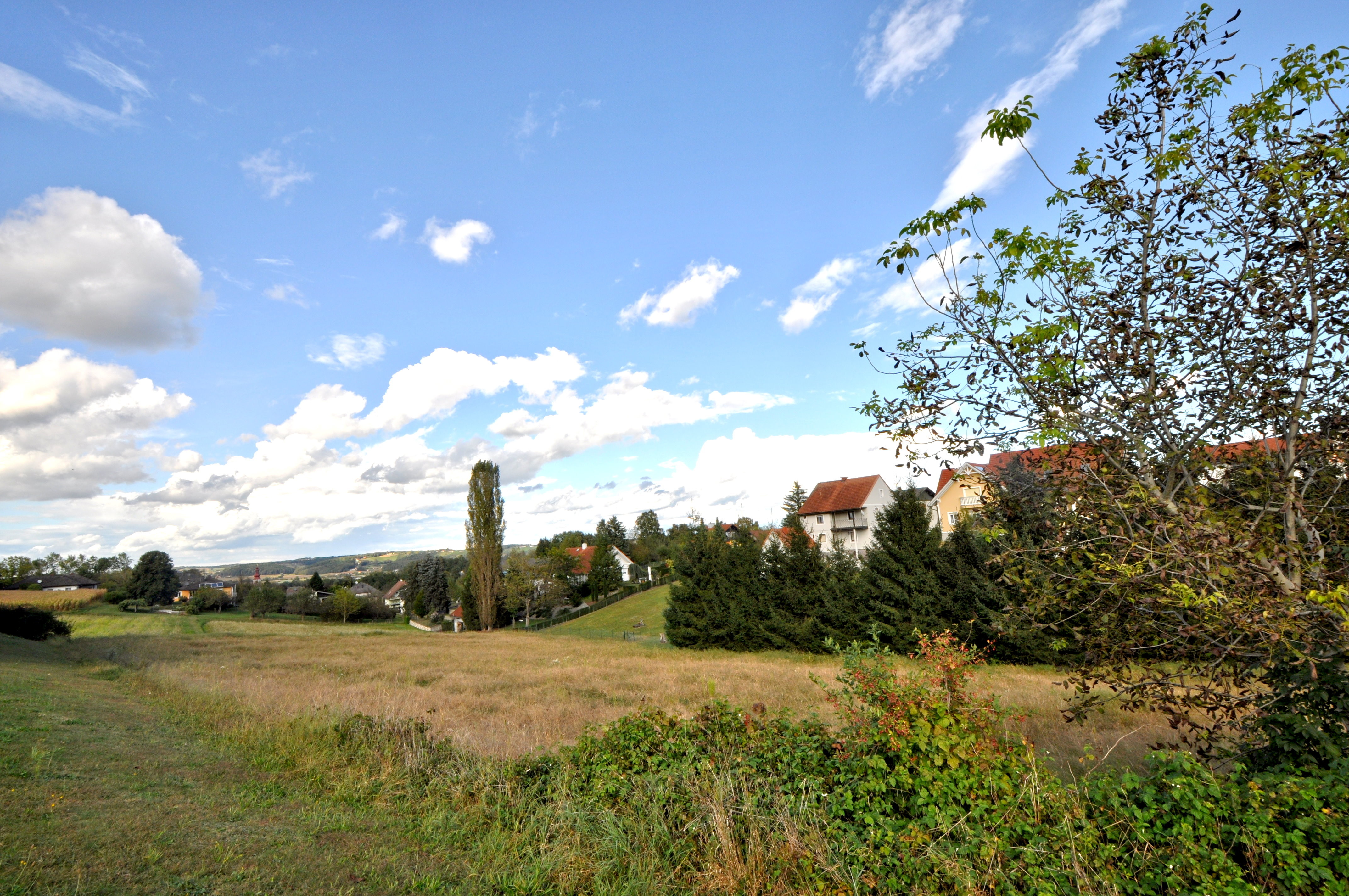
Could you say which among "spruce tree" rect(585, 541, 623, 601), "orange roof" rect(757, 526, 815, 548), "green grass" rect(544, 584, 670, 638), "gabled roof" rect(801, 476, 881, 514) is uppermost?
"gabled roof" rect(801, 476, 881, 514)

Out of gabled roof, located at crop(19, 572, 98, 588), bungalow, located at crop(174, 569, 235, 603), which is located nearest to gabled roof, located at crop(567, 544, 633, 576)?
bungalow, located at crop(174, 569, 235, 603)

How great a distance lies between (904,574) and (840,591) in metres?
3.19

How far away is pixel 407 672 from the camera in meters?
20.3

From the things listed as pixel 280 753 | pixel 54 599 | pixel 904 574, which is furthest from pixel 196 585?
pixel 280 753

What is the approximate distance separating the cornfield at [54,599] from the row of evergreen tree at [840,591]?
38113mm

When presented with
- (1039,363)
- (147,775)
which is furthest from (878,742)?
(147,775)

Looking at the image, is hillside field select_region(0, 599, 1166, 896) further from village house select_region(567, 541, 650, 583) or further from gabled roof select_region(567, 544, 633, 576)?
gabled roof select_region(567, 544, 633, 576)

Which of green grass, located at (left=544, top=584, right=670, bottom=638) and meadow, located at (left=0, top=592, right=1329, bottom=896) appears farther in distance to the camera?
green grass, located at (left=544, top=584, right=670, bottom=638)

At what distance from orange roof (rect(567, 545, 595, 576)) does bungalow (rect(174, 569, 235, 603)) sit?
48602 mm

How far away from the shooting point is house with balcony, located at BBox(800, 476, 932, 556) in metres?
48.5

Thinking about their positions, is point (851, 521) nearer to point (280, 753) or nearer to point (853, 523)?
point (853, 523)

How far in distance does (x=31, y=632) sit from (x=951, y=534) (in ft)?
141

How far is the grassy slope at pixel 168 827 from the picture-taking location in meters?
4.07

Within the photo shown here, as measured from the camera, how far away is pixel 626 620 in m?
49.4
